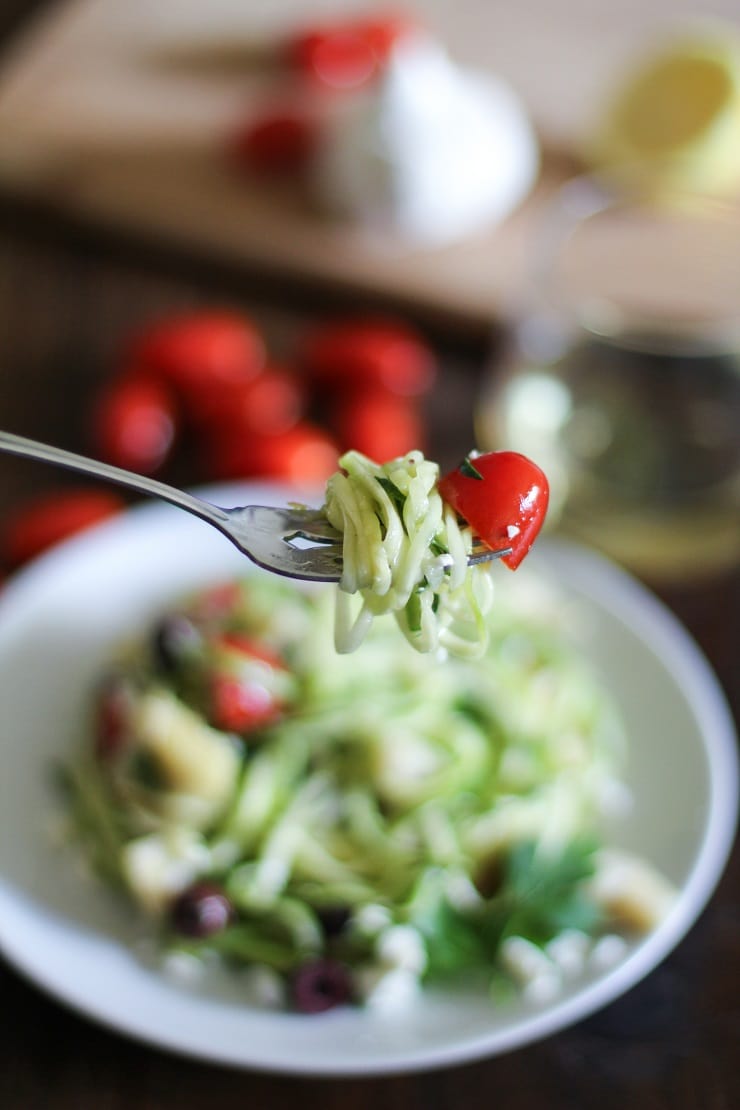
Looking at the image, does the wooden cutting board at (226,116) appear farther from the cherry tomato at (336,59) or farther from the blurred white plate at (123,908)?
the blurred white plate at (123,908)

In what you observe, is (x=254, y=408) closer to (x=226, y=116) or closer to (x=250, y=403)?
(x=250, y=403)


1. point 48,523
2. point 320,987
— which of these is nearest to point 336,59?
point 48,523

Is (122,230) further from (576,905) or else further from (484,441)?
(576,905)

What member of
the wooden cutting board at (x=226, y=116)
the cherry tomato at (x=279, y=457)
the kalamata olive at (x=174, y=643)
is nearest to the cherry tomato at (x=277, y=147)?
the wooden cutting board at (x=226, y=116)

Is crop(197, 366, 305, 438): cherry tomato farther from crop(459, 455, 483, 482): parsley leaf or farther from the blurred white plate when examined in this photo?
crop(459, 455, 483, 482): parsley leaf

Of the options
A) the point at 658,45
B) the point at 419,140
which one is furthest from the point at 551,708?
the point at 658,45

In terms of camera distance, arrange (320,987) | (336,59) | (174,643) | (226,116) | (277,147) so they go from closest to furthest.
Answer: (320,987), (174,643), (277,147), (226,116), (336,59)

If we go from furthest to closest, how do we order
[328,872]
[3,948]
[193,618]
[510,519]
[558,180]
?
[558,180]
[193,618]
[328,872]
[3,948]
[510,519]
